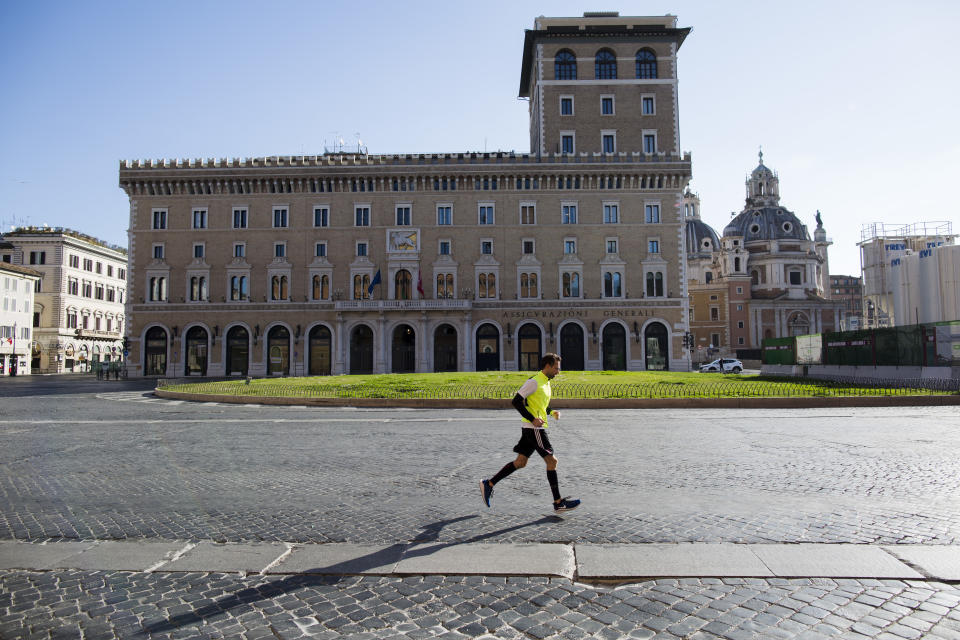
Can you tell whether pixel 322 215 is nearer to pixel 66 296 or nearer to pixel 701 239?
pixel 66 296

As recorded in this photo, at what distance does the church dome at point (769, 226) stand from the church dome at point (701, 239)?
3.19m

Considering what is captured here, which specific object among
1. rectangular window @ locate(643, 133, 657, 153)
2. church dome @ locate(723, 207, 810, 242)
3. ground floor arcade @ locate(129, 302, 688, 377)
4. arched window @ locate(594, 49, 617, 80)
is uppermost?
arched window @ locate(594, 49, 617, 80)

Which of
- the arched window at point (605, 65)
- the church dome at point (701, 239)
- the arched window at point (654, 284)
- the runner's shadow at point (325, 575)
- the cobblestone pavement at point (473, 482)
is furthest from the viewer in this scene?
the church dome at point (701, 239)

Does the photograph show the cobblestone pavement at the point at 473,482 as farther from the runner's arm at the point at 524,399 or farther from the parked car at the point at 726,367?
the parked car at the point at 726,367

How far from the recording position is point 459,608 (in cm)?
483

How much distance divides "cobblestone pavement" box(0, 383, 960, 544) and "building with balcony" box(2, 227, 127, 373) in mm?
64317

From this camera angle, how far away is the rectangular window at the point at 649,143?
56094mm

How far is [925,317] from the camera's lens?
5072cm

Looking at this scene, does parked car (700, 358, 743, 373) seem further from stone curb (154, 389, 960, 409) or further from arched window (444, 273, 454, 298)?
stone curb (154, 389, 960, 409)

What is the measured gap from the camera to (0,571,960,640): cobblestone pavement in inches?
176

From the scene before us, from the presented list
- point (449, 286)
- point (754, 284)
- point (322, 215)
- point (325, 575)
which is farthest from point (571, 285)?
point (754, 284)

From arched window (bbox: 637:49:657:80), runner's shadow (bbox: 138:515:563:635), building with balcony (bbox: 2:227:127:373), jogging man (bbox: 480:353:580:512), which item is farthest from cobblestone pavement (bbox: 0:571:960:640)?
building with balcony (bbox: 2:227:127:373)

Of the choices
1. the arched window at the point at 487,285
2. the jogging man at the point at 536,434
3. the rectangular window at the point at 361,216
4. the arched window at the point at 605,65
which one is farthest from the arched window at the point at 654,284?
the jogging man at the point at 536,434

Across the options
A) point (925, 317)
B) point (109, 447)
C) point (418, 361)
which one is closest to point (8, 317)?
point (418, 361)
